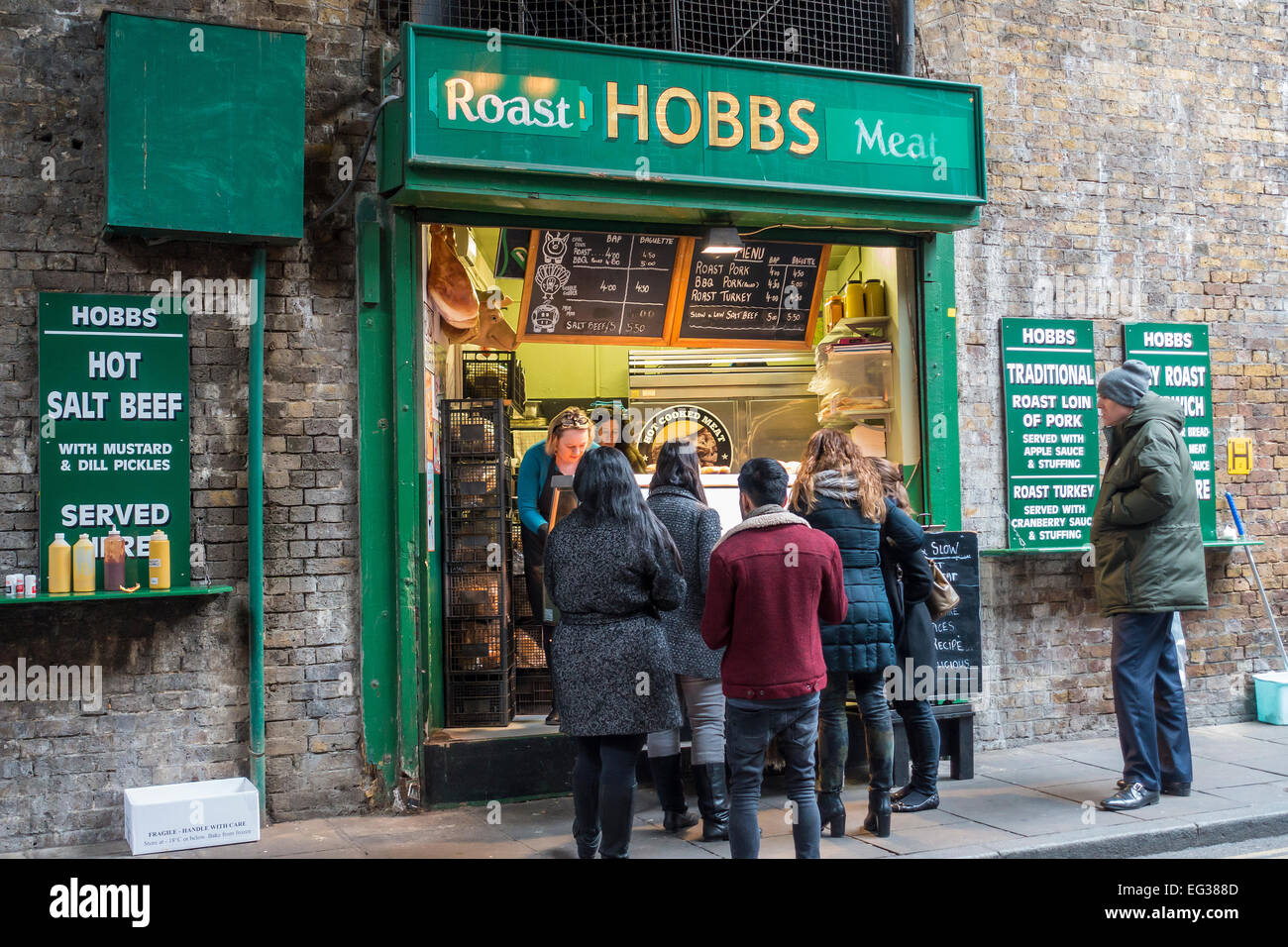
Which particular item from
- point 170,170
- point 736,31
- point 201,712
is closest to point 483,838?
point 201,712

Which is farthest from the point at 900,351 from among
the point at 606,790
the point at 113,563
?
the point at 113,563

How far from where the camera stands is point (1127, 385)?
6.21m

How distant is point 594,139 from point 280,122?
167 cm

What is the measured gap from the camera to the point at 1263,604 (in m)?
8.58

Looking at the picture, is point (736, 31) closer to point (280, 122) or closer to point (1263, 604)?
point (280, 122)

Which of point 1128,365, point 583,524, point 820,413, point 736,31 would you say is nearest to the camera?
point 583,524

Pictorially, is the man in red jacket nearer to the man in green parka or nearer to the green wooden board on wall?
the man in green parka

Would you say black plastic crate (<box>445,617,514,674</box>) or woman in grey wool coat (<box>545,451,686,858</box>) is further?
black plastic crate (<box>445,617,514,674</box>)

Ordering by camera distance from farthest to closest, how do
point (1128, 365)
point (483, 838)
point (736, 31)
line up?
point (736, 31), point (1128, 365), point (483, 838)

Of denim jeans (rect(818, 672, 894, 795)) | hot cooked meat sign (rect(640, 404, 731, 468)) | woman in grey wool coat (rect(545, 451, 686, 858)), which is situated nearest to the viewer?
woman in grey wool coat (rect(545, 451, 686, 858))

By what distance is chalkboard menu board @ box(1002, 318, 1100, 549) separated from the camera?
7.89 metres

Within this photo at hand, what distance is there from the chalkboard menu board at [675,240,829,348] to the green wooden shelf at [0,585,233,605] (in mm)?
3623

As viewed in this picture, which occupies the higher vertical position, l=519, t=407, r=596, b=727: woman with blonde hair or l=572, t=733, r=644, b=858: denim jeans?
l=519, t=407, r=596, b=727: woman with blonde hair

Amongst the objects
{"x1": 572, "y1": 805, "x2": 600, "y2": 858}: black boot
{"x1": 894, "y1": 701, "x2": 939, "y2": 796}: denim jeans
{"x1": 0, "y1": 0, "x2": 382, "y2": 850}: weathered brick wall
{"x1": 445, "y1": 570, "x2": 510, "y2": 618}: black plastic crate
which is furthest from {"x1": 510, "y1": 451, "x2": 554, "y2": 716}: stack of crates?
{"x1": 894, "y1": 701, "x2": 939, "y2": 796}: denim jeans
